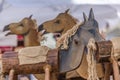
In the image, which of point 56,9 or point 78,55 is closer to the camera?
point 78,55

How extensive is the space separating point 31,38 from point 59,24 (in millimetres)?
153

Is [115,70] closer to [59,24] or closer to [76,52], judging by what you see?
[76,52]

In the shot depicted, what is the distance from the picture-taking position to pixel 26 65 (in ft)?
3.66

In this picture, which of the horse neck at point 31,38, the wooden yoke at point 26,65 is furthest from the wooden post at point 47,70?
the horse neck at point 31,38

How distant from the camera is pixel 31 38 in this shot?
5.59 ft

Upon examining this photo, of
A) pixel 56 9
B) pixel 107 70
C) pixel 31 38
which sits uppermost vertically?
pixel 56 9

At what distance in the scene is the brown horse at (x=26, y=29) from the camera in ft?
5.60

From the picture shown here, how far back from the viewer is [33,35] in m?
1.71

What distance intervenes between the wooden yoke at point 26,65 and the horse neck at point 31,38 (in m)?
0.57

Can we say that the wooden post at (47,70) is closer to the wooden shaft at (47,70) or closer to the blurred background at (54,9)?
the wooden shaft at (47,70)

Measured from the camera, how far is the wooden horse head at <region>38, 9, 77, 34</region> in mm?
1701

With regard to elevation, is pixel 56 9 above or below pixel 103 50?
above

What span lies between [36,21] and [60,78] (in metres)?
0.60

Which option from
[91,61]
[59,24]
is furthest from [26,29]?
[91,61]
